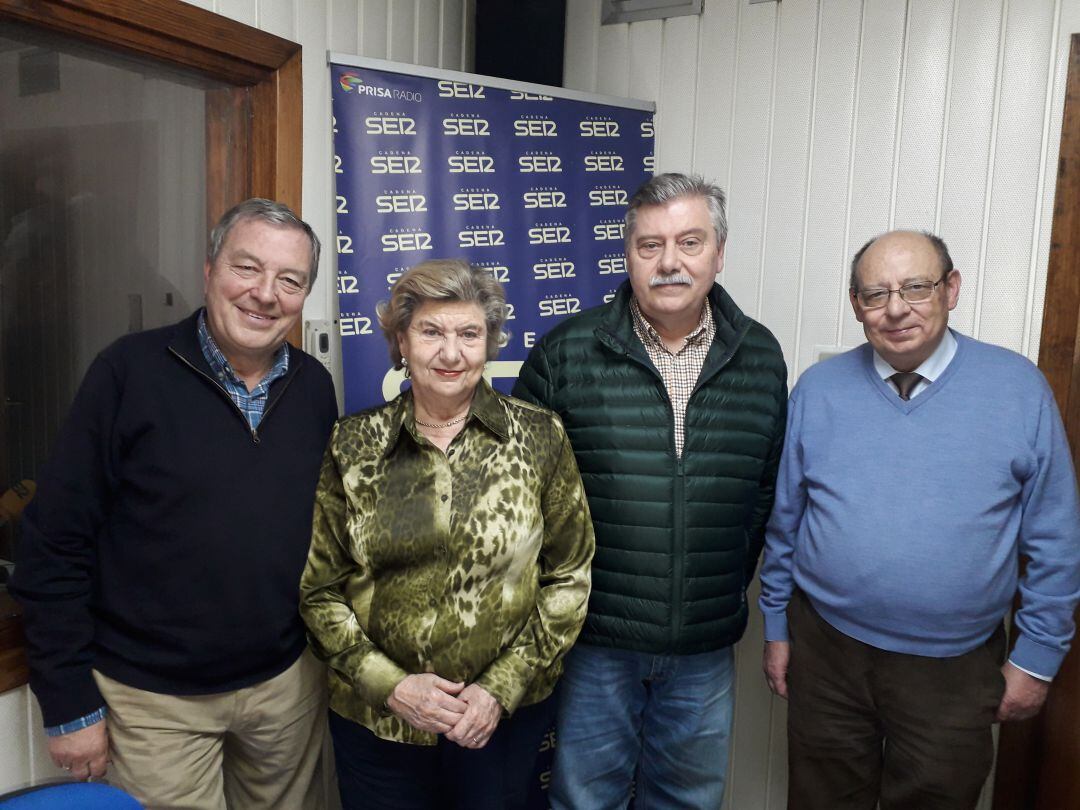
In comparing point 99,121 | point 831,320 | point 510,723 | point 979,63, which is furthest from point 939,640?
point 99,121

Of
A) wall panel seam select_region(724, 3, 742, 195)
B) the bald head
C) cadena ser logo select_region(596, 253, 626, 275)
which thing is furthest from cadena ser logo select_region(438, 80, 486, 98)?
the bald head

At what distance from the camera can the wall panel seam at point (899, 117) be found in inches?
92.7

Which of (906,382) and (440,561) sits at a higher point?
(906,382)

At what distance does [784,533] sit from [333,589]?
1.03 meters

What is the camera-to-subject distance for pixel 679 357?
70.8 inches

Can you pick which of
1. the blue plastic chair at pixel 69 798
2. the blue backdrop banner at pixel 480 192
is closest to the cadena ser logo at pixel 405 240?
the blue backdrop banner at pixel 480 192

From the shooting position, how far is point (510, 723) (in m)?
1.58

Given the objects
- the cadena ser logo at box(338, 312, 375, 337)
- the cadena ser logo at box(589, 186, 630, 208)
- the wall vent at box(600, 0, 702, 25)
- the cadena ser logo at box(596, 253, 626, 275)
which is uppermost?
the wall vent at box(600, 0, 702, 25)

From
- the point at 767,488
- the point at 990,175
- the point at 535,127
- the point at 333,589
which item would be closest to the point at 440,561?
the point at 333,589

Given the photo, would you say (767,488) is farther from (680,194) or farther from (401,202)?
(401,202)

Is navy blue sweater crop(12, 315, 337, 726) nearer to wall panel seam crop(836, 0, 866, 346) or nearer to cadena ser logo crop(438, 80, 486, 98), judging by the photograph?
cadena ser logo crop(438, 80, 486, 98)

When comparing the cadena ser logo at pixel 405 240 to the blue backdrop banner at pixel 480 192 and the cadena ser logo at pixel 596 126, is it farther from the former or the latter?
the cadena ser logo at pixel 596 126

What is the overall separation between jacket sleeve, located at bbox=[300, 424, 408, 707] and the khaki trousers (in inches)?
8.3

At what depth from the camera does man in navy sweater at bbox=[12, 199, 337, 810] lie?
1482 millimetres
